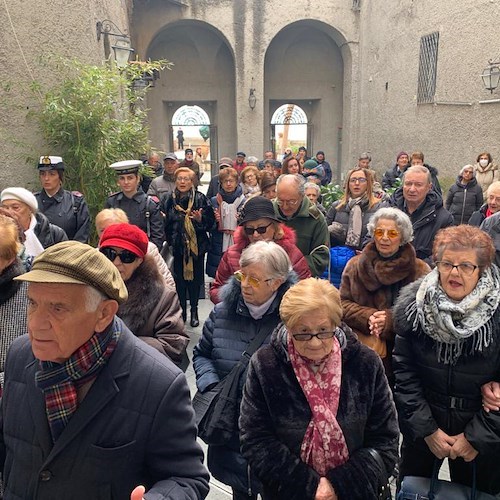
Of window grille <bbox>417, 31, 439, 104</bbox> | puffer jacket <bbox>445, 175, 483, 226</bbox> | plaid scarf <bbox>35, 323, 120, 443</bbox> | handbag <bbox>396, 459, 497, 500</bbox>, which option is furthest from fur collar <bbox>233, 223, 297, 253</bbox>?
window grille <bbox>417, 31, 439, 104</bbox>

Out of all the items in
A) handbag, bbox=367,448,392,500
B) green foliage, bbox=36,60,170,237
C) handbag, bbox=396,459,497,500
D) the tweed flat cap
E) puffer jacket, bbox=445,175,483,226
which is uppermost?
green foliage, bbox=36,60,170,237

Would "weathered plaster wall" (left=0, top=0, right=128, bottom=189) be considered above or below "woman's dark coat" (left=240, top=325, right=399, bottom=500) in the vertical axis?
above

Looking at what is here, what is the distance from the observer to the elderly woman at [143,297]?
8.59 feet

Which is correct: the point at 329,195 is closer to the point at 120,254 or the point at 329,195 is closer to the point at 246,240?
the point at 246,240

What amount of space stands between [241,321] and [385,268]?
1.07 metres

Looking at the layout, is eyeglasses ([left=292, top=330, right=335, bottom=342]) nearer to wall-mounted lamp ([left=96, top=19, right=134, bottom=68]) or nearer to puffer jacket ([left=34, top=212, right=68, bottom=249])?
puffer jacket ([left=34, top=212, right=68, bottom=249])

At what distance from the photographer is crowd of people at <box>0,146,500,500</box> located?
1532 millimetres

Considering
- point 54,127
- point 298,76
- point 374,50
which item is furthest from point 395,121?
point 54,127

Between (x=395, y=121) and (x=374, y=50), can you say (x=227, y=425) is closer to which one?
(x=395, y=121)

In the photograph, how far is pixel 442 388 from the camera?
8.33 feet

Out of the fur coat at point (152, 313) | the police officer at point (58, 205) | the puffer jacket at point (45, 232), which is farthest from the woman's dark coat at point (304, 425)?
the police officer at point (58, 205)

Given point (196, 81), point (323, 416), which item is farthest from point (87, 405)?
point (196, 81)

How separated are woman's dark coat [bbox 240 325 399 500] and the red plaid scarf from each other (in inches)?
1.1

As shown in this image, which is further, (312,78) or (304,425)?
(312,78)
